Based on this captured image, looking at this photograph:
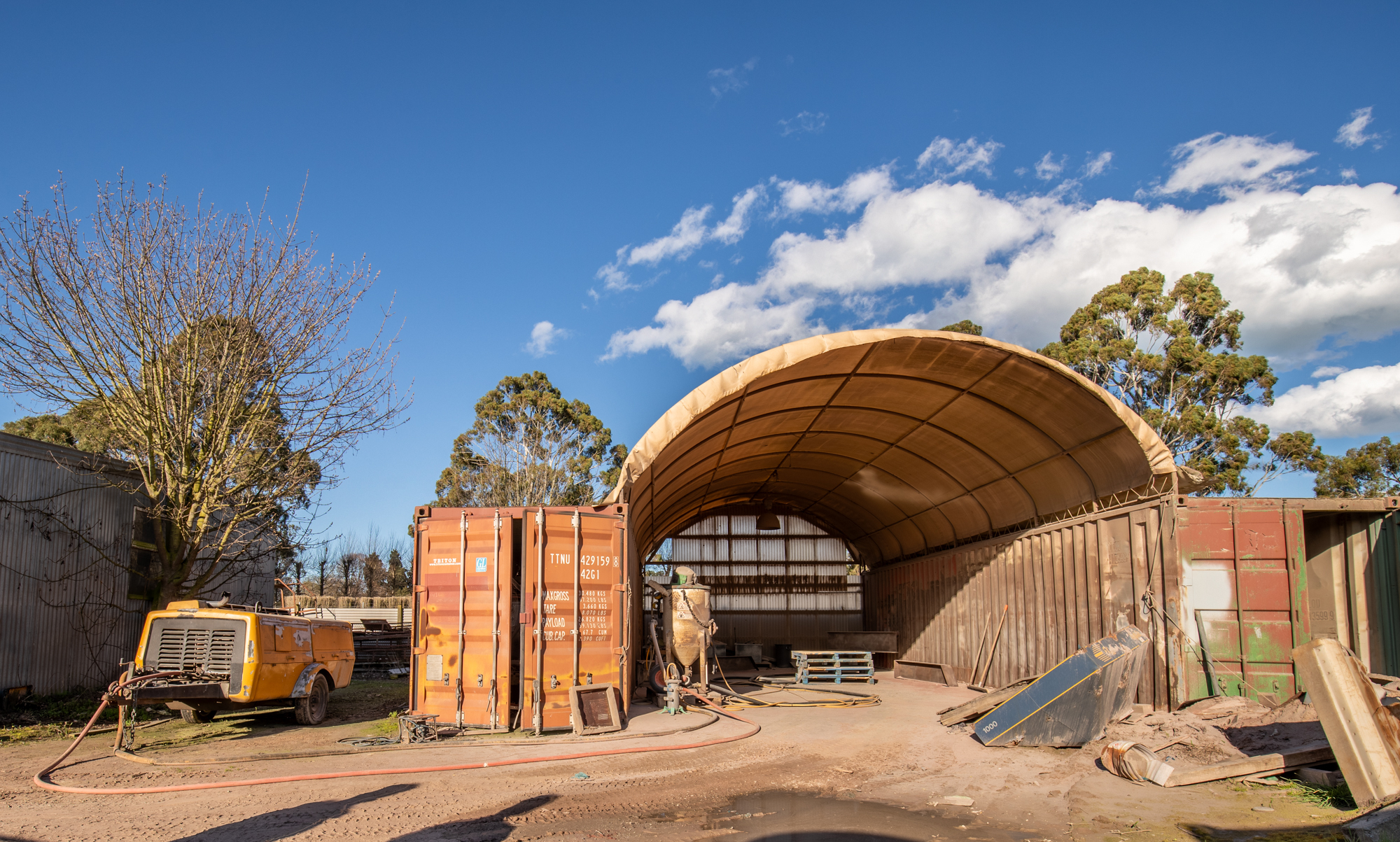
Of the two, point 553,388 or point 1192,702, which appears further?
point 553,388

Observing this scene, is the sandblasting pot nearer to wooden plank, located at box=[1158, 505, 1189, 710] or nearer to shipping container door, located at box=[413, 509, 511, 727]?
shipping container door, located at box=[413, 509, 511, 727]

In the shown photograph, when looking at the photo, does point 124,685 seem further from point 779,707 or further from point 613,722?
point 779,707

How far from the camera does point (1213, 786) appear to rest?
8.11 m

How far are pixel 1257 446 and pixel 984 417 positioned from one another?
18.4m

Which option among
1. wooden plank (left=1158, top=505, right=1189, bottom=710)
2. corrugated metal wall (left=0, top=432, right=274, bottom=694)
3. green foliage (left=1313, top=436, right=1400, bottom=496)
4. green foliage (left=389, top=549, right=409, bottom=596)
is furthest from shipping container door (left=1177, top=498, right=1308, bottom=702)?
green foliage (left=389, top=549, right=409, bottom=596)

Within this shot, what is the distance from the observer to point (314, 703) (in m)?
13.2

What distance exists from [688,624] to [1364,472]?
1318 inches

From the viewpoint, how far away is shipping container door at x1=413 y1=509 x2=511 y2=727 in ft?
36.8

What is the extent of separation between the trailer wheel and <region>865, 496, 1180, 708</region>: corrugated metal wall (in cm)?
1259

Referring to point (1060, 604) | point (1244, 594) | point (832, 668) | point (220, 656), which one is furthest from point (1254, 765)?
point (832, 668)

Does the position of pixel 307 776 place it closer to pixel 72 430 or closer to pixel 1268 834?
pixel 1268 834

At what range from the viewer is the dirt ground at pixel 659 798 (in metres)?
6.58

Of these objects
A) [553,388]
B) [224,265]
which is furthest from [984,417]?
[553,388]

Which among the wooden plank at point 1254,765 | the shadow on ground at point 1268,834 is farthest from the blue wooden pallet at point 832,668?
the shadow on ground at point 1268,834
